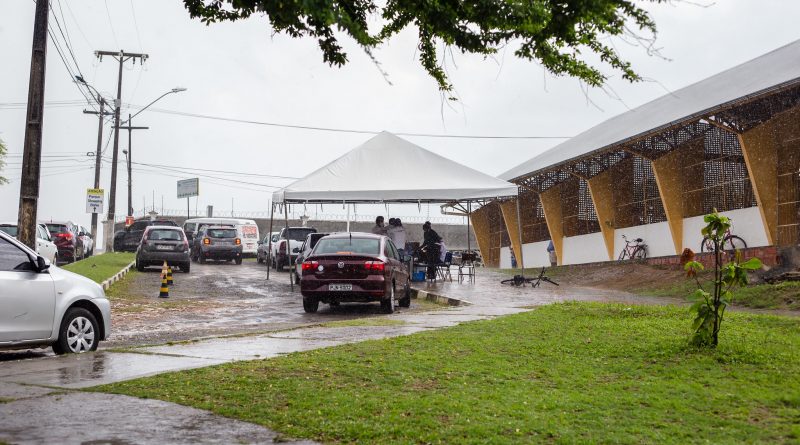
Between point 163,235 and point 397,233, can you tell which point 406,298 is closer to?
point 397,233

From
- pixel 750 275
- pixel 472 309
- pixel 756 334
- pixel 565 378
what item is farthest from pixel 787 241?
pixel 565 378

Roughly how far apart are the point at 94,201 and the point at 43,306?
27.8 m

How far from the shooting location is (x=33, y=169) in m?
13.8

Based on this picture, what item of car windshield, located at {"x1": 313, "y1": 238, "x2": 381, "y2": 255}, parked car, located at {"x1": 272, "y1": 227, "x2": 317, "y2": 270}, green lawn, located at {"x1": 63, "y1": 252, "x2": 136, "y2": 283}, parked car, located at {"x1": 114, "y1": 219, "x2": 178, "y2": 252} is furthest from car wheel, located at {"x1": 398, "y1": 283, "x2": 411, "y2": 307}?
parked car, located at {"x1": 114, "y1": 219, "x2": 178, "y2": 252}

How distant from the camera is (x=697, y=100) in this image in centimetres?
2470

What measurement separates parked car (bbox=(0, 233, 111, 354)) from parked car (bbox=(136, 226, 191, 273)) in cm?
1792

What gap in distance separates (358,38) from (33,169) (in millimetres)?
10305

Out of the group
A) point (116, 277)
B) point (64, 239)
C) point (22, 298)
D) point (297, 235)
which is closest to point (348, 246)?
point (22, 298)

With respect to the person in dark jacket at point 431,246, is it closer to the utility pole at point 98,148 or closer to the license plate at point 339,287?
the license plate at point 339,287

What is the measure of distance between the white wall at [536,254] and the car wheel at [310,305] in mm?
23553

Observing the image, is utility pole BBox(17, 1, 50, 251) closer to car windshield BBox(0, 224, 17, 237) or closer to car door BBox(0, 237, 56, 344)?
car door BBox(0, 237, 56, 344)

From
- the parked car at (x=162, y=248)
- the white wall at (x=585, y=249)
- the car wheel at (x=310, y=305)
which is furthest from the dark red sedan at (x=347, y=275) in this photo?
the white wall at (x=585, y=249)

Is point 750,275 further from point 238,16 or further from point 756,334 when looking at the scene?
point 238,16

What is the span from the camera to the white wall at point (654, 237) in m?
27.7
